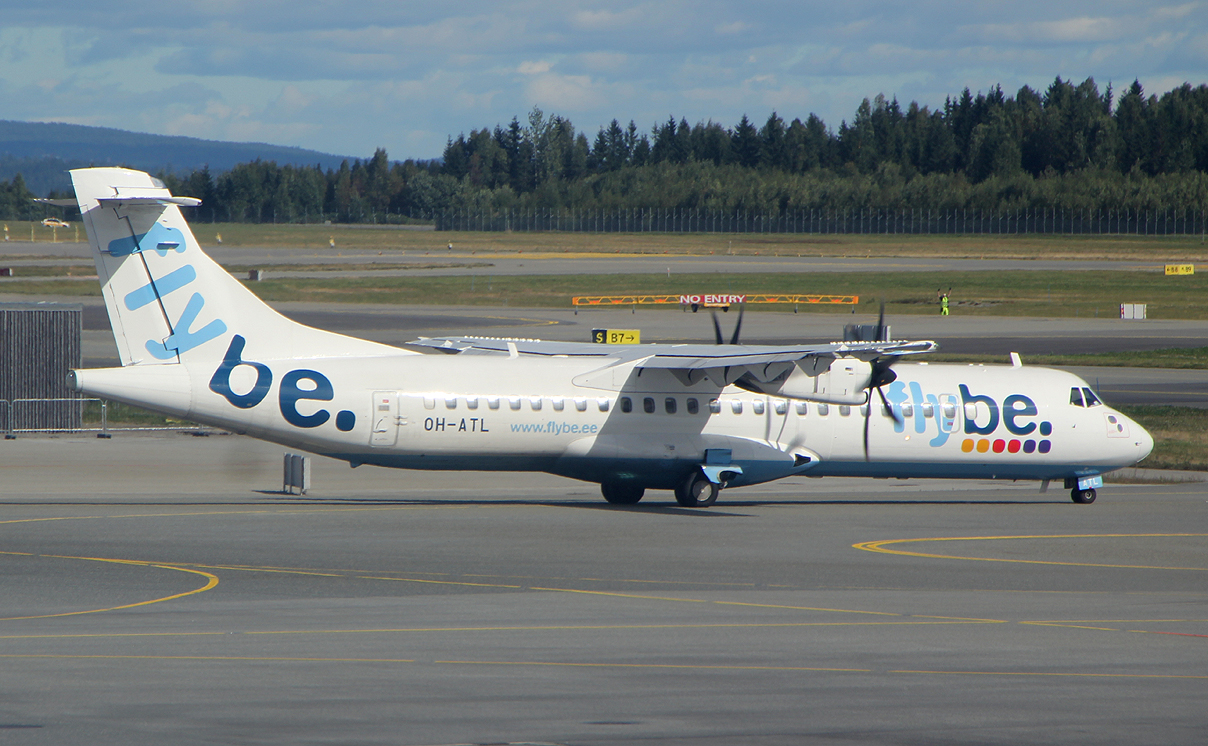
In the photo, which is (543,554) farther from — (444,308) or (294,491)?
(444,308)

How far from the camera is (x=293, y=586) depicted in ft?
58.4

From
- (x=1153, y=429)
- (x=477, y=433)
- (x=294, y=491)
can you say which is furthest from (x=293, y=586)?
(x=1153, y=429)

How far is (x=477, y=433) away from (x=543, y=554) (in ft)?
17.6

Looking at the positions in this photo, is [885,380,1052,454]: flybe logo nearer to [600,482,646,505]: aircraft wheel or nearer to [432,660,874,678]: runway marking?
[600,482,646,505]: aircraft wheel

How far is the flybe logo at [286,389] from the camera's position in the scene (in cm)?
2438

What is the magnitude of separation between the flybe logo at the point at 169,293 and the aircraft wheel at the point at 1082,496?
18780mm

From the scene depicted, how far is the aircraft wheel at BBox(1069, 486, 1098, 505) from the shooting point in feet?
96.5

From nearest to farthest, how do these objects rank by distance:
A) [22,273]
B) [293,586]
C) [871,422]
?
[293,586], [871,422], [22,273]

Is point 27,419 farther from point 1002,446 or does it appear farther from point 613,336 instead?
point 1002,446

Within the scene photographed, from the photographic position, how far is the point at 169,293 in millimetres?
24562

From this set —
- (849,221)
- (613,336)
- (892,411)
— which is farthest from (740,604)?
(849,221)

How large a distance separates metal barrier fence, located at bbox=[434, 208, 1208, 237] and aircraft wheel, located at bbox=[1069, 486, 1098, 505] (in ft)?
416

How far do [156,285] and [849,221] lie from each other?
151883 mm

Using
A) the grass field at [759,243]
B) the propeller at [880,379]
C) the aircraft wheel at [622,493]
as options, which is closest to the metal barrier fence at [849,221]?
the grass field at [759,243]
